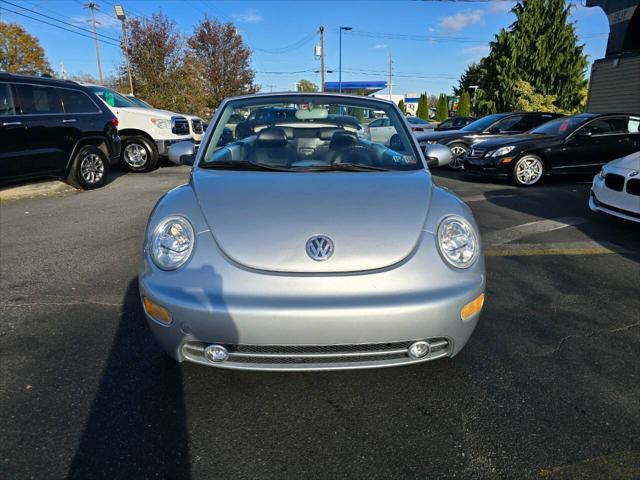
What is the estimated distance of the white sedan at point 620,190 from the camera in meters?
5.14

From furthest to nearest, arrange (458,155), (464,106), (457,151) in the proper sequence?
(464,106)
(457,151)
(458,155)

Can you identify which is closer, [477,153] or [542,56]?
[477,153]

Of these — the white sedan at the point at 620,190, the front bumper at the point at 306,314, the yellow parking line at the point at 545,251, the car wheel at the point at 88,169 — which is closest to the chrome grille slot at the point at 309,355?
the front bumper at the point at 306,314

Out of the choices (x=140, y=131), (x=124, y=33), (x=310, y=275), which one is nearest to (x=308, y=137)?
(x=310, y=275)

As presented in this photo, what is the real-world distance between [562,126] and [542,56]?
835 inches

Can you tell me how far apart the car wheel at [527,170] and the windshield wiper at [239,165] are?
23.5ft

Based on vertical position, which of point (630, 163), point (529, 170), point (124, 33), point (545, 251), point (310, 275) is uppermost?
point (124, 33)

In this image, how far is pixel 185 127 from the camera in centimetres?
1150

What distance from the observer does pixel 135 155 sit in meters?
10.7

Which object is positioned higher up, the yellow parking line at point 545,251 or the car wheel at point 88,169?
the car wheel at point 88,169

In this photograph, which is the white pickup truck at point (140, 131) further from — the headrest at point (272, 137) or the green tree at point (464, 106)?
the green tree at point (464, 106)

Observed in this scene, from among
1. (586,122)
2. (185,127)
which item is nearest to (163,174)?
(185,127)

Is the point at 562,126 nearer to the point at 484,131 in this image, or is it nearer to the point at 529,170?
the point at 529,170

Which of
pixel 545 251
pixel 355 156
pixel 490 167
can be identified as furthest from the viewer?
pixel 490 167
